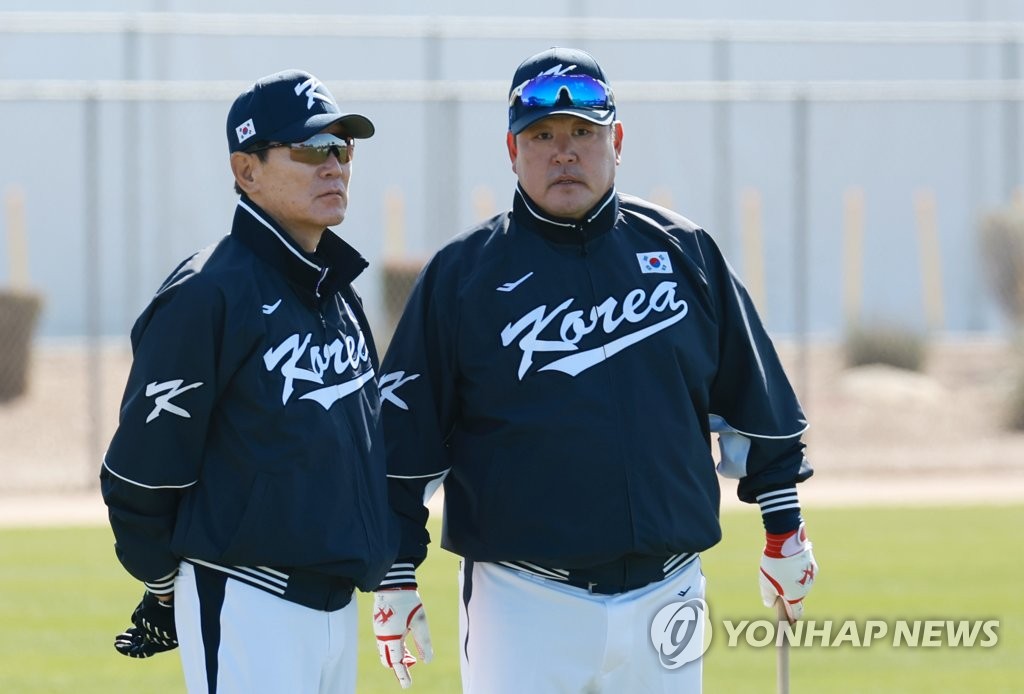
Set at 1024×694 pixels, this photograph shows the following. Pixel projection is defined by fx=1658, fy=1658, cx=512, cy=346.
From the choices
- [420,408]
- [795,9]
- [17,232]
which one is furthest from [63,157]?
[420,408]

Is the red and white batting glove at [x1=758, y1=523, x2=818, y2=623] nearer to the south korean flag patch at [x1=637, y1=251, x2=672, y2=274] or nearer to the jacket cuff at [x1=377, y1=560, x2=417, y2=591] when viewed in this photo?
the south korean flag patch at [x1=637, y1=251, x2=672, y2=274]

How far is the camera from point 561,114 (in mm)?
4195

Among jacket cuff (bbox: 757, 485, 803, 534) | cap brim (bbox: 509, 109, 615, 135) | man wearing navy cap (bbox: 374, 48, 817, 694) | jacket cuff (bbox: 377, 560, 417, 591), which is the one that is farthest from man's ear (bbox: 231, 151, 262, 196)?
jacket cuff (bbox: 757, 485, 803, 534)

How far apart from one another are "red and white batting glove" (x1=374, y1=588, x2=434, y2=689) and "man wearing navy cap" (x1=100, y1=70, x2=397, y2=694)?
0.32m

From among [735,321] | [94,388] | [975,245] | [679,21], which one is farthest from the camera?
[679,21]

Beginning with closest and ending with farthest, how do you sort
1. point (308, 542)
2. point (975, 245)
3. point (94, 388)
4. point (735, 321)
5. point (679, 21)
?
point (308, 542) < point (735, 321) < point (94, 388) < point (975, 245) < point (679, 21)

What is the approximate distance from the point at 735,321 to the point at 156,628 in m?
1.69

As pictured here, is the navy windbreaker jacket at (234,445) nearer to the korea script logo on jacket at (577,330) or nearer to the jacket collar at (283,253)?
the jacket collar at (283,253)

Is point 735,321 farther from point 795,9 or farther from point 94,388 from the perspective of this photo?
point 795,9

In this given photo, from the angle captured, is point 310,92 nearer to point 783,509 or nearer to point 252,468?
point 252,468

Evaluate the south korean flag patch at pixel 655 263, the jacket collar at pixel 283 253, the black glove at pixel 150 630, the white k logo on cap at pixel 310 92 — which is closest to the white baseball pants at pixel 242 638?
the black glove at pixel 150 630

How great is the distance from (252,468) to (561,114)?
1203 mm

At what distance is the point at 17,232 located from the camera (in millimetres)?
18359

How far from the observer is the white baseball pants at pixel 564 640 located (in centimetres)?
412
